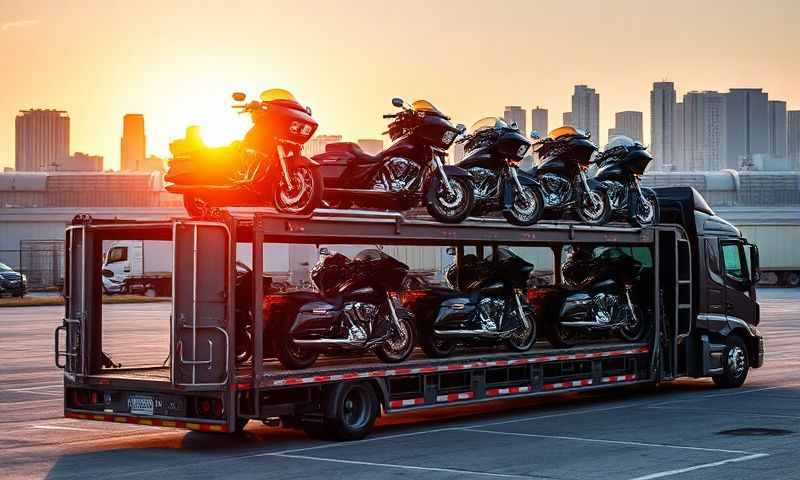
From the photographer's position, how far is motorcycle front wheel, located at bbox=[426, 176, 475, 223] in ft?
52.4

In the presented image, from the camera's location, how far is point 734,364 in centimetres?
2091

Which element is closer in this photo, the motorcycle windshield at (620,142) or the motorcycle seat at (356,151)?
the motorcycle seat at (356,151)

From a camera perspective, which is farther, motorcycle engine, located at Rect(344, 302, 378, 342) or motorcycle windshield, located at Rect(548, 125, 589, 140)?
motorcycle windshield, located at Rect(548, 125, 589, 140)

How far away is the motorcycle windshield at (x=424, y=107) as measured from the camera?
16.4 meters

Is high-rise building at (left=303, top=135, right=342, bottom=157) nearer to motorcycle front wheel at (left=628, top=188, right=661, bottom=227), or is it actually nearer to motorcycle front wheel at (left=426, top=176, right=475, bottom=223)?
motorcycle front wheel at (left=426, top=176, right=475, bottom=223)

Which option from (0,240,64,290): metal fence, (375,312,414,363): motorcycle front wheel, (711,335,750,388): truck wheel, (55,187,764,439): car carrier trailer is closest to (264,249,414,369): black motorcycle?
(375,312,414,363): motorcycle front wheel

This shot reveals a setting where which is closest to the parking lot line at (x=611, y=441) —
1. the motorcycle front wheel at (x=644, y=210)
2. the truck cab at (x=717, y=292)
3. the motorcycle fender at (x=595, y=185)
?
the motorcycle fender at (x=595, y=185)

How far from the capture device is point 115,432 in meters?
15.9

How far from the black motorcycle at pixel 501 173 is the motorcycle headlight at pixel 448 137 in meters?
0.83

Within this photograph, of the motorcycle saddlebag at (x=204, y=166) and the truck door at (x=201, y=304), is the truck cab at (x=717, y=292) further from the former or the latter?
the truck door at (x=201, y=304)

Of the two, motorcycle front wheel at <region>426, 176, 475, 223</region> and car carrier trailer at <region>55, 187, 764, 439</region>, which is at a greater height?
motorcycle front wheel at <region>426, 176, 475, 223</region>

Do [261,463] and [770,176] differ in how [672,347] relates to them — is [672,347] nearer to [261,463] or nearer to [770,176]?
[261,463]

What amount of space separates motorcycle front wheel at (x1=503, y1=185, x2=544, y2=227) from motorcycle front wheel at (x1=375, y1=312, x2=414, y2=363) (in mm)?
2211

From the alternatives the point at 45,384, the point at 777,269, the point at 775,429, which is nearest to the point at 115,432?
the point at 45,384
